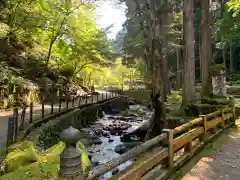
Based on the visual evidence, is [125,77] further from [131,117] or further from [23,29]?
[23,29]

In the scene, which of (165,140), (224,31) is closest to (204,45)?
(165,140)

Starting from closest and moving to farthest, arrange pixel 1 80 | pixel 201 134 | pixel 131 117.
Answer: pixel 201 134
pixel 1 80
pixel 131 117

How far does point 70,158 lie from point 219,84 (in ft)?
26.9

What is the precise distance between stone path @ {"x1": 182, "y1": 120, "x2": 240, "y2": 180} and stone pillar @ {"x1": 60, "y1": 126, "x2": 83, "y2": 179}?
6.49 ft

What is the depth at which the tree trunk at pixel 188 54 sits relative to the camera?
9.81 m

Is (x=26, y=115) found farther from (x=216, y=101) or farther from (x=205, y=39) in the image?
(x=205, y=39)

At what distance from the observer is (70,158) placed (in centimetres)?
355

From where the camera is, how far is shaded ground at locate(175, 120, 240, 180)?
13.5ft

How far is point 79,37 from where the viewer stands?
13.6 metres

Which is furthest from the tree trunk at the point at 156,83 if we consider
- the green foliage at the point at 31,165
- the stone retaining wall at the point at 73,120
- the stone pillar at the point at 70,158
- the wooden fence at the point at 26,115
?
the green foliage at the point at 31,165

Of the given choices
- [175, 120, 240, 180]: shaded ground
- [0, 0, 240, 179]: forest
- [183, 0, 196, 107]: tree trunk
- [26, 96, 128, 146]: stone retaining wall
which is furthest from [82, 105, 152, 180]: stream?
[183, 0, 196, 107]: tree trunk

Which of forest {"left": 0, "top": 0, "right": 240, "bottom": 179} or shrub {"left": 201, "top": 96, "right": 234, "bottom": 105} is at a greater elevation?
forest {"left": 0, "top": 0, "right": 240, "bottom": 179}

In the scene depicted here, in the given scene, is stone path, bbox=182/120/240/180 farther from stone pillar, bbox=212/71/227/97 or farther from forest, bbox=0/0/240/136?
stone pillar, bbox=212/71/227/97

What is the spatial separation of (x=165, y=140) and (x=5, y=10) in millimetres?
10194
